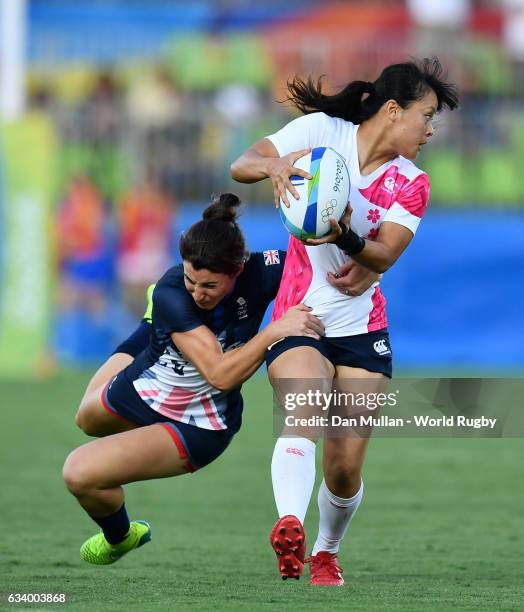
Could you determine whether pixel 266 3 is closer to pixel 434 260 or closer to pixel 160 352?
pixel 434 260

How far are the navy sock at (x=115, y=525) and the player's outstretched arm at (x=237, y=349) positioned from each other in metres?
0.90

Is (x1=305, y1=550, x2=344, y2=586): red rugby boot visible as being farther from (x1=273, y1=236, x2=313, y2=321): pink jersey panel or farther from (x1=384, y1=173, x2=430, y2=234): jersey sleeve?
(x1=384, y1=173, x2=430, y2=234): jersey sleeve

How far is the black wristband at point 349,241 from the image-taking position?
535 cm

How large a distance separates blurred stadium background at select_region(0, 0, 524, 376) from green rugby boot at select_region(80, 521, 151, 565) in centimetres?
830

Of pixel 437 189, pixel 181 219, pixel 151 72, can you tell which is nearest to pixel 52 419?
pixel 181 219

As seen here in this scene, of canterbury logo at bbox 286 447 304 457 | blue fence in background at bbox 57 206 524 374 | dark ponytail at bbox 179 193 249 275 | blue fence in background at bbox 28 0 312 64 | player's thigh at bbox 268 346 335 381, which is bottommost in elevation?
blue fence in background at bbox 57 206 524 374

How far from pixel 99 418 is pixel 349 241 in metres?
1.63

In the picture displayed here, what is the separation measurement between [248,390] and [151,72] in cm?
795

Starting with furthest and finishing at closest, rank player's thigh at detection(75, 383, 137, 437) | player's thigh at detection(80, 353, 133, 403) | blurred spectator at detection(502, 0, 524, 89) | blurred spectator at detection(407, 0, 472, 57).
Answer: blurred spectator at detection(502, 0, 524, 89), blurred spectator at detection(407, 0, 472, 57), player's thigh at detection(80, 353, 133, 403), player's thigh at detection(75, 383, 137, 437)

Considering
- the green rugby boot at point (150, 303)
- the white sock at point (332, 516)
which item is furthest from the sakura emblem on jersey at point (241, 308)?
the white sock at point (332, 516)

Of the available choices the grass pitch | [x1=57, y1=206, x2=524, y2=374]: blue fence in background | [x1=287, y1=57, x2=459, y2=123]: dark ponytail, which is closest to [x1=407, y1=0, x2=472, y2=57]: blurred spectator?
[x1=57, y1=206, x2=524, y2=374]: blue fence in background

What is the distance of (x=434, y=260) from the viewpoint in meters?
16.1

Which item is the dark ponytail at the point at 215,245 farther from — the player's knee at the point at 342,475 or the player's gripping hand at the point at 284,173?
the player's knee at the point at 342,475

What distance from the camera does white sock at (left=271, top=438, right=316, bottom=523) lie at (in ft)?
17.1
